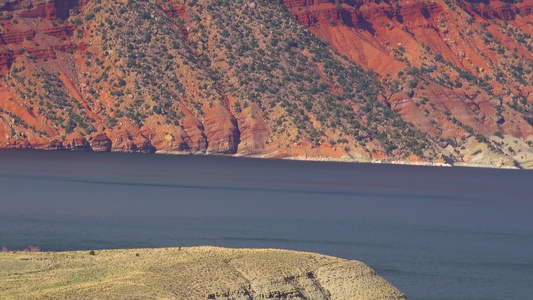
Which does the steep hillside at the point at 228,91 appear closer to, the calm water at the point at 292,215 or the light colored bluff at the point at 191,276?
the calm water at the point at 292,215

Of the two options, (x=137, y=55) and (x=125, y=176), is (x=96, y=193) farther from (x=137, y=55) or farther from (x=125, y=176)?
(x=137, y=55)

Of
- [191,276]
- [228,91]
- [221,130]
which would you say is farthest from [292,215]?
[228,91]

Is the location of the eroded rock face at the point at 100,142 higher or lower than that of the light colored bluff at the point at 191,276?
lower

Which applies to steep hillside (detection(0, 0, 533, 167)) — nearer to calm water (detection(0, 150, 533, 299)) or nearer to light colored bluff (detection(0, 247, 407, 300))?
calm water (detection(0, 150, 533, 299))

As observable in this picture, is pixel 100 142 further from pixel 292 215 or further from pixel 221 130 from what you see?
pixel 292 215

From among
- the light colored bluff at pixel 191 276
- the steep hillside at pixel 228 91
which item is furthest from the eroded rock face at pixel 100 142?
the light colored bluff at pixel 191 276

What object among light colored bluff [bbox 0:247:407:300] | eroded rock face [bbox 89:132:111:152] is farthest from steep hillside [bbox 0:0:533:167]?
light colored bluff [bbox 0:247:407:300]
